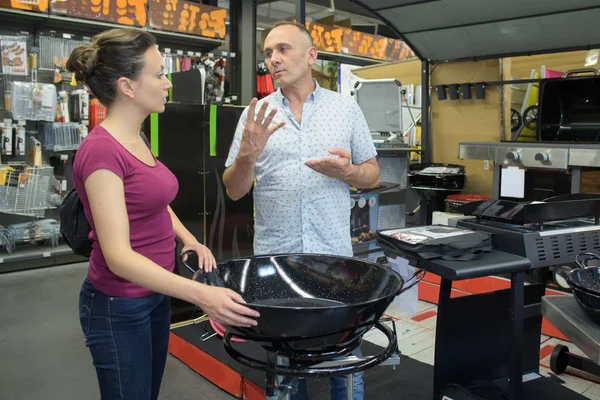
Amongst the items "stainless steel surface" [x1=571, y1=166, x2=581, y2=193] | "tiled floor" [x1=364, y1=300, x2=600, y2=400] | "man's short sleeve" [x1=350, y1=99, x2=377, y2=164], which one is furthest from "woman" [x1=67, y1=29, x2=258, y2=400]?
"stainless steel surface" [x1=571, y1=166, x2=581, y2=193]

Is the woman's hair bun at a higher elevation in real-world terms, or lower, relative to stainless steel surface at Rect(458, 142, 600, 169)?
higher

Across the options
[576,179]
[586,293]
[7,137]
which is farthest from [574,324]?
[7,137]

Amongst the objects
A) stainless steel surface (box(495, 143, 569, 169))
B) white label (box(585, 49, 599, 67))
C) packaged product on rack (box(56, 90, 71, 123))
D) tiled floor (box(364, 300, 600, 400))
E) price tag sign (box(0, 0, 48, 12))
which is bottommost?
tiled floor (box(364, 300, 600, 400))

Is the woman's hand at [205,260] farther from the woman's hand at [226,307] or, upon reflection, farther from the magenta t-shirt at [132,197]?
the woman's hand at [226,307]

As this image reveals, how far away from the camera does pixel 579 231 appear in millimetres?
1976

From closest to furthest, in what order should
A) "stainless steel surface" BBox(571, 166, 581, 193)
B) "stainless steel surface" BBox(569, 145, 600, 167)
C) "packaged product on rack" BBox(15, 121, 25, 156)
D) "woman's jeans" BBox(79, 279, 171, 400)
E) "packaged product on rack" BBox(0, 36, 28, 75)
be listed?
"woman's jeans" BBox(79, 279, 171, 400)
"stainless steel surface" BBox(569, 145, 600, 167)
"stainless steel surface" BBox(571, 166, 581, 193)
"packaged product on rack" BBox(0, 36, 28, 75)
"packaged product on rack" BBox(15, 121, 25, 156)

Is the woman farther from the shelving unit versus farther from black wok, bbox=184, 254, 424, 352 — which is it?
the shelving unit

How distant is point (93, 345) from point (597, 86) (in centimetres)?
404

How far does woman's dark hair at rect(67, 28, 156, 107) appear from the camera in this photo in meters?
1.48

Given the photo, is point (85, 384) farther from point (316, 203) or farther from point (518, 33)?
point (518, 33)

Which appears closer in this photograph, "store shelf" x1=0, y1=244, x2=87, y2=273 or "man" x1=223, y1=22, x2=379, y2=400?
"man" x1=223, y1=22, x2=379, y2=400

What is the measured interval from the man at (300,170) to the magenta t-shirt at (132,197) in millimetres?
429

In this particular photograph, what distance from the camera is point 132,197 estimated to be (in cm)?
145

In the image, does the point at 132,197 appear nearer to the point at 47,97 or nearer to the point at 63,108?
the point at 47,97
